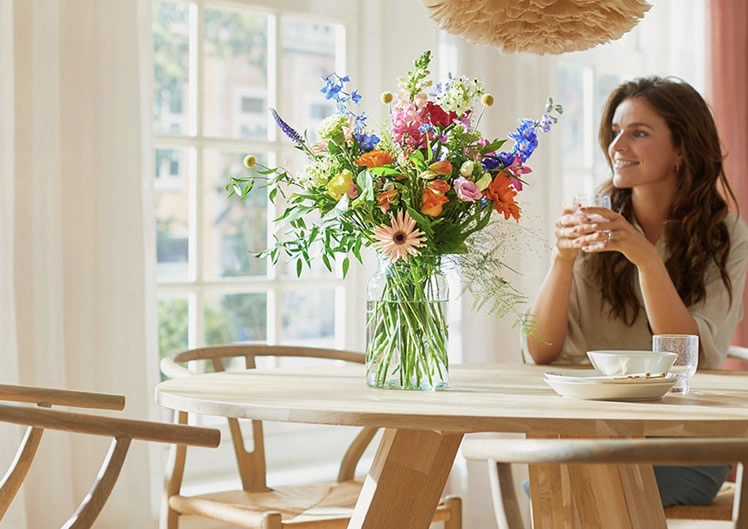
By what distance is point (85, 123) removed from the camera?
8.37 ft

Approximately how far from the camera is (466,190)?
1.72 metres

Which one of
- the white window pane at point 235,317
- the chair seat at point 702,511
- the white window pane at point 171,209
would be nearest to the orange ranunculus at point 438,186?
the chair seat at point 702,511

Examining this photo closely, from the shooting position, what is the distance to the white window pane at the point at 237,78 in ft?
13.4

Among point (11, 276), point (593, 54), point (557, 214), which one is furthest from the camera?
point (593, 54)

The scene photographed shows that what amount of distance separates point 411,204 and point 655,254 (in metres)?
0.84

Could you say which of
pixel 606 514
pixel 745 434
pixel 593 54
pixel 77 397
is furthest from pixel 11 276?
pixel 593 54

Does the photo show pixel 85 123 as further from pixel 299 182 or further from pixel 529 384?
pixel 529 384

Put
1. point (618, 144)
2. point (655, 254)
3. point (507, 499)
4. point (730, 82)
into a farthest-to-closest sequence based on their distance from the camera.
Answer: point (730, 82), point (618, 144), point (655, 254), point (507, 499)

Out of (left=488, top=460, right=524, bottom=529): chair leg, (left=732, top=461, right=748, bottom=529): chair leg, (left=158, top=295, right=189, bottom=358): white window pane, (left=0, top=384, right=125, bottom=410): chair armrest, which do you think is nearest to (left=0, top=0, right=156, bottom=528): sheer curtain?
(left=0, top=384, right=125, bottom=410): chair armrest

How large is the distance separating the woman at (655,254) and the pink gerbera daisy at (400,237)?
0.73 meters

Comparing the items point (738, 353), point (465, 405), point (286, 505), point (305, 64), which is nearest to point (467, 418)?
point (465, 405)

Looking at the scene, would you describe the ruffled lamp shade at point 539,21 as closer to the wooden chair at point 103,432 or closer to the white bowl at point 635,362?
the white bowl at point 635,362

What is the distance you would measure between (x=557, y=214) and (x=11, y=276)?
2.01 m

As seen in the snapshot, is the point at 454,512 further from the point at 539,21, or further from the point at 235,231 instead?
the point at 235,231
